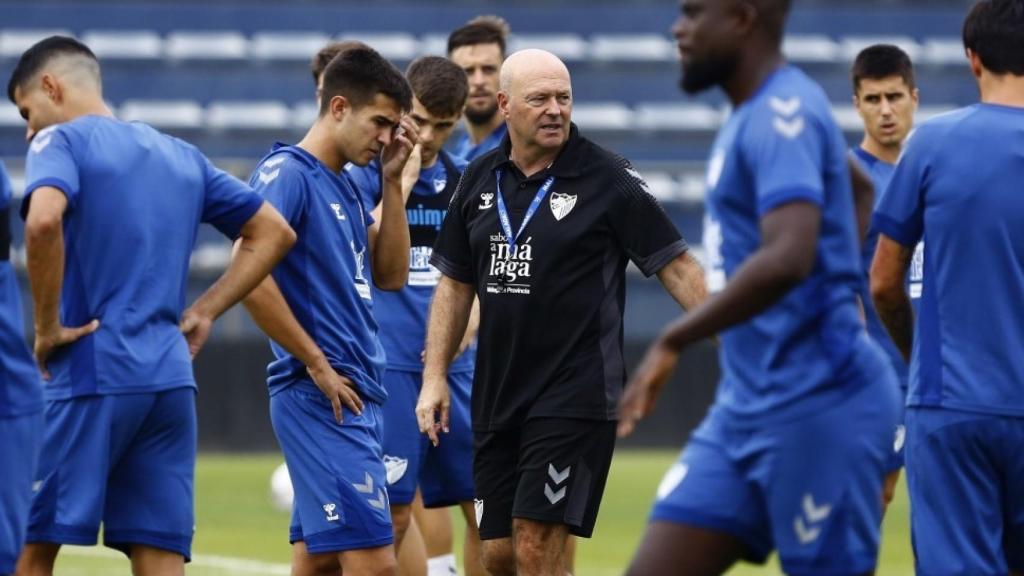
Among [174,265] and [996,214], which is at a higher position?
[996,214]

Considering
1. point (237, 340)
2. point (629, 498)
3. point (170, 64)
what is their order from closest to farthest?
point (629, 498) < point (237, 340) < point (170, 64)

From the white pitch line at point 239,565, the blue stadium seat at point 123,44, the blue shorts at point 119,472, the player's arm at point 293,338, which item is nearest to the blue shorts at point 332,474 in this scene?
the player's arm at point 293,338

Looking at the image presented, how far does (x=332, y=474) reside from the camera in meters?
7.10

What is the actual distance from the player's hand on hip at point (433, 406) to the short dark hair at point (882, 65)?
3.21 m

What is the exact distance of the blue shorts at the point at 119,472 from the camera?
634cm

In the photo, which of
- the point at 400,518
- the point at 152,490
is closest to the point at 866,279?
the point at 400,518

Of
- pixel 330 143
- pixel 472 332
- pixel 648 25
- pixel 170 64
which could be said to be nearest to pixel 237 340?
pixel 170 64

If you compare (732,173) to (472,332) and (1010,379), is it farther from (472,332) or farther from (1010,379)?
(472,332)

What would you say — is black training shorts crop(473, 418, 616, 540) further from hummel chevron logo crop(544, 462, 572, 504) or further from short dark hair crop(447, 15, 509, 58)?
short dark hair crop(447, 15, 509, 58)

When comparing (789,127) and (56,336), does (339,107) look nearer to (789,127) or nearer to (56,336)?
(56,336)

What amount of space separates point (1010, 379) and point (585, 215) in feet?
6.75

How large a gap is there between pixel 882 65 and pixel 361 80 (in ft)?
11.1

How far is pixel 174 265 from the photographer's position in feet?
21.4

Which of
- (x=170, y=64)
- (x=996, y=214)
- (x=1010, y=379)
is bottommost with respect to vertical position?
(x=170, y=64)
